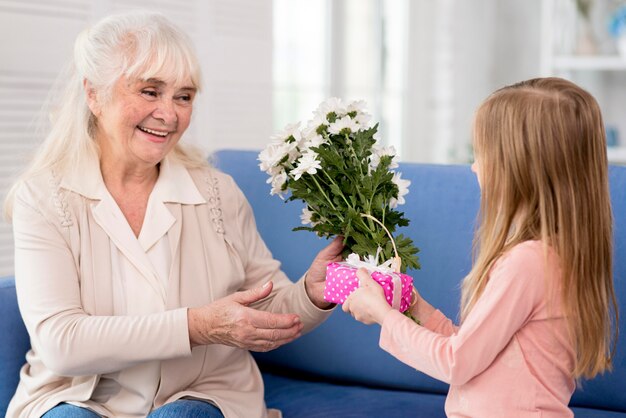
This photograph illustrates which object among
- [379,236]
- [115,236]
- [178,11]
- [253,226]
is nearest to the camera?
[379,236]

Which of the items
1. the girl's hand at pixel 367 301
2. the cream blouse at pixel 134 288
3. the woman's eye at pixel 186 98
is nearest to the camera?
the girl's hand at pixel 367 301

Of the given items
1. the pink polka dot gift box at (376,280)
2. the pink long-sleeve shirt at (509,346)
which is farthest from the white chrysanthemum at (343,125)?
the pink long-sleeve shirt at (509,346)

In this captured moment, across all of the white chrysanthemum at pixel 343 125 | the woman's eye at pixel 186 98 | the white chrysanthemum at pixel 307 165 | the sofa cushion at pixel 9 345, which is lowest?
the sofa cushion at pixel 9 345

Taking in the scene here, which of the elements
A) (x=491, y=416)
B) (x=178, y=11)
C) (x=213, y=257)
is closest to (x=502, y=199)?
(x=491, y=416)

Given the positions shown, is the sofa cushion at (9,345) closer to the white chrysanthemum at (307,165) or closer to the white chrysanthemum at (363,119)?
the white chrysanthemum at (307,165)

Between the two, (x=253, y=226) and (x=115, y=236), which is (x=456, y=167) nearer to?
(x=253, y=226)

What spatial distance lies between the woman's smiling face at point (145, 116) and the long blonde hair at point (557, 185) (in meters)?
0.76

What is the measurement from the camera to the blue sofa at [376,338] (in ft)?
7.20

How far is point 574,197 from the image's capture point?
1604 mm

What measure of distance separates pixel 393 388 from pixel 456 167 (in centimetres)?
64

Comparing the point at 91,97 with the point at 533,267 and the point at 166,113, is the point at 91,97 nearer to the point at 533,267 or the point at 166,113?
the point at 166,113

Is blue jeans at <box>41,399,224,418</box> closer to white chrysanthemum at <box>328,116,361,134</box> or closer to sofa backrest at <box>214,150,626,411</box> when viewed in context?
sofa backrest at <box>214,150,626,411</box>

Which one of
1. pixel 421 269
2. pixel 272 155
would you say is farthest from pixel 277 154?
pixel 421 269

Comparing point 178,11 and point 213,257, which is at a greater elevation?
point 178,11
